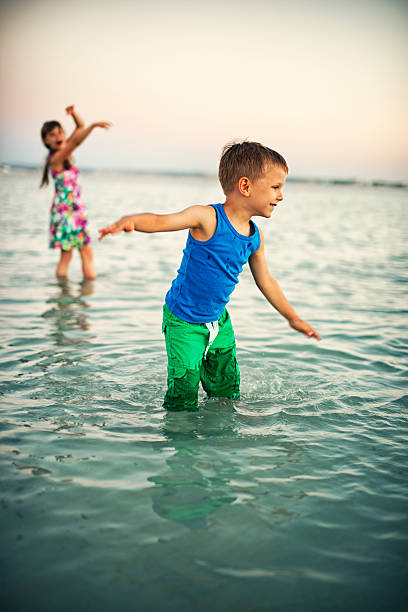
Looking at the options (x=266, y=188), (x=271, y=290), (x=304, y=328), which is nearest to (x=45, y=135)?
(x=271, y=290)

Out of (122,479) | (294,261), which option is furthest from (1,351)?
(294,261)

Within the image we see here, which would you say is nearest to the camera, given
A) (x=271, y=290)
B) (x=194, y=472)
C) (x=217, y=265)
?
(x=194, y=472)

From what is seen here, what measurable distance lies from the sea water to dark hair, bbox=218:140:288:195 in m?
1.60

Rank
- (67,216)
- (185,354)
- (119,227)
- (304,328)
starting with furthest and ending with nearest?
(67,216)
(304,328)
(185,354)
(119,227)

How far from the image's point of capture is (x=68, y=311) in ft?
Answer: 19.8

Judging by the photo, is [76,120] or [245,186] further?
[76,120]

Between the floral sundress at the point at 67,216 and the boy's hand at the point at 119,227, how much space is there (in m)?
5.06

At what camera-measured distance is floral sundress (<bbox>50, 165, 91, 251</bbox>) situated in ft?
24.4

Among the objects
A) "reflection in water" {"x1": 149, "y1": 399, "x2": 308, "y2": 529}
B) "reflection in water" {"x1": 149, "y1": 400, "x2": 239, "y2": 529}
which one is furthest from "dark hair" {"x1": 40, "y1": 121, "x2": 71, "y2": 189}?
"reflection in water" {"x1": 149, "y1": 399, "x2": 308, "y2": 529}

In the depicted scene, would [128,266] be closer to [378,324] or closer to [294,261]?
[294,261]

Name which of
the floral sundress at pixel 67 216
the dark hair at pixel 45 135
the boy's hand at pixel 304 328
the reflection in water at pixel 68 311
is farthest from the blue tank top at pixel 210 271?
the floral sundress at pixel 67 216

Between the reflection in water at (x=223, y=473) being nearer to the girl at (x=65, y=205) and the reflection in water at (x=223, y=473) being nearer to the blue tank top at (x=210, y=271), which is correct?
the blue tank top at (x=210, y=271)

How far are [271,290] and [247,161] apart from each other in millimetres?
961

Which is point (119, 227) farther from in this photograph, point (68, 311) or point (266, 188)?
point (68, 311)
